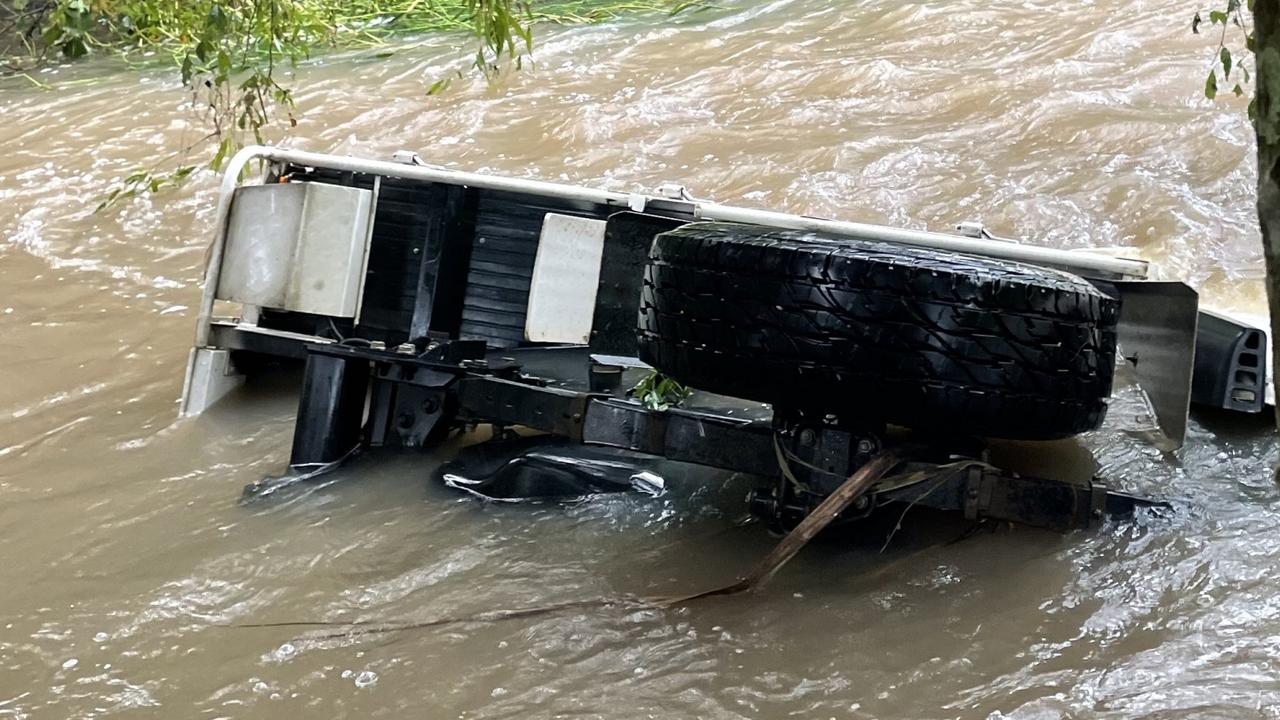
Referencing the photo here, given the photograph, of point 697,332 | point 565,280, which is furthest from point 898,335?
point 565,280

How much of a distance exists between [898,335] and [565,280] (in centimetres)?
164

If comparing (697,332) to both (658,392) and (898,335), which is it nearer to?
(898,335)

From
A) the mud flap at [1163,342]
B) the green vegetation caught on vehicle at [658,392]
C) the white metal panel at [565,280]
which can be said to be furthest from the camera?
the white metal panel at [565,280]

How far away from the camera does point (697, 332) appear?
288 cm

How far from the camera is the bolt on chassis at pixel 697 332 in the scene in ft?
8.89

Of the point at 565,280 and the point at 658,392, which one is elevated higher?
the point at 565,280

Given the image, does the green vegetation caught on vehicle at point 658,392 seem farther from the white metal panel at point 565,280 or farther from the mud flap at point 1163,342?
the mud flap at point 1163,342

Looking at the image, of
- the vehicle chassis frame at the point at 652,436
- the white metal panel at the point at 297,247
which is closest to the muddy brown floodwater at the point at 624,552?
the vehicle chassis frame at the point at 652,436

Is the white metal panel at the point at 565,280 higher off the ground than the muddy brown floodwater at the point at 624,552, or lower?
higher

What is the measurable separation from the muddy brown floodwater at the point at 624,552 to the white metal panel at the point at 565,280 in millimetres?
621

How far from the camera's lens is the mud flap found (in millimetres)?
3463

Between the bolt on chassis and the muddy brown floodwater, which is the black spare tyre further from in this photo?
the muddy brown floodwater

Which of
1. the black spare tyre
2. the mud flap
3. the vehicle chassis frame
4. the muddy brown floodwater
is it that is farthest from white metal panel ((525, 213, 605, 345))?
the mud flap

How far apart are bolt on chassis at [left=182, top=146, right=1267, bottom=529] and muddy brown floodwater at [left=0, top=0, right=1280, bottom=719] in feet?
0.67
